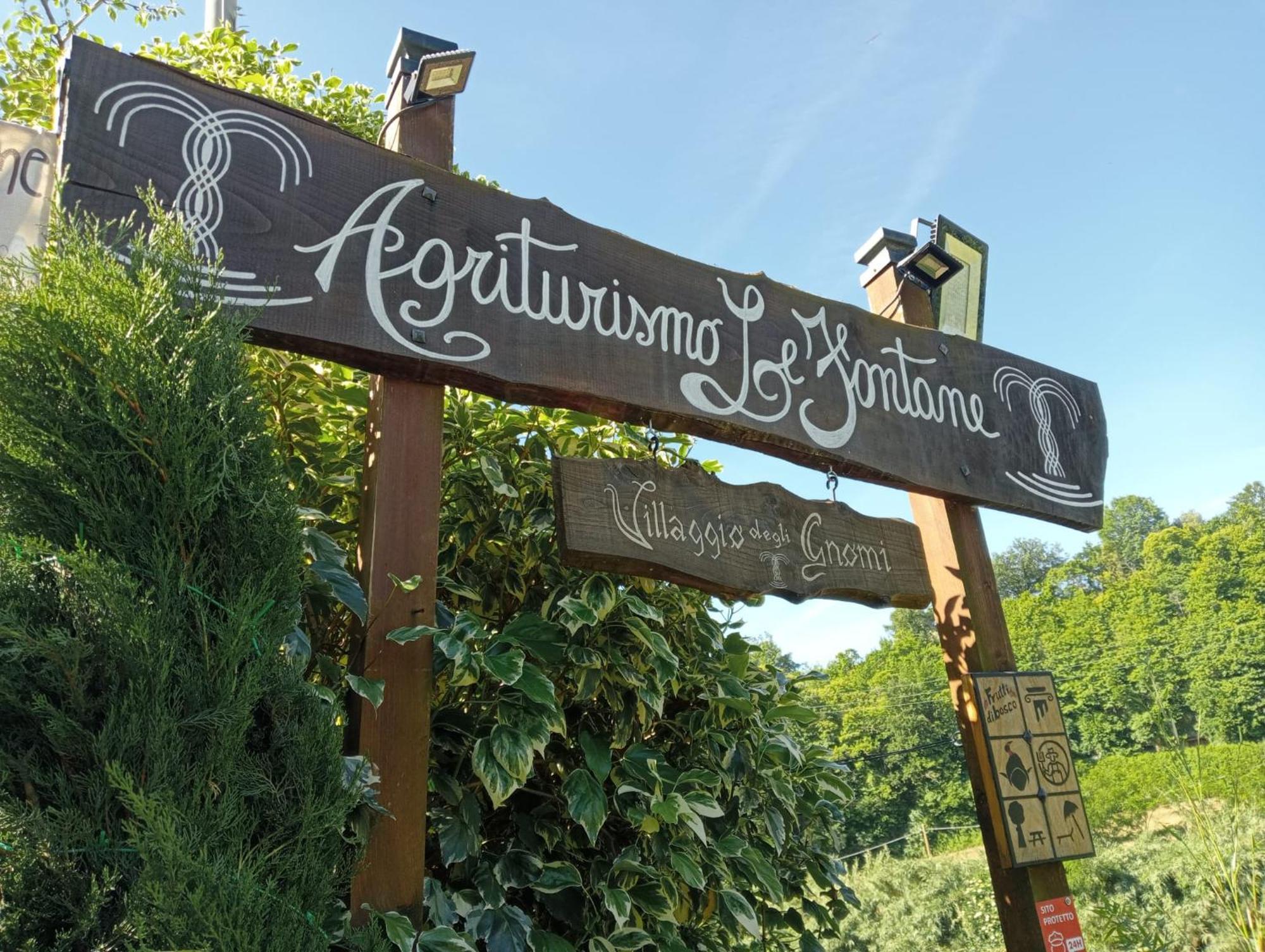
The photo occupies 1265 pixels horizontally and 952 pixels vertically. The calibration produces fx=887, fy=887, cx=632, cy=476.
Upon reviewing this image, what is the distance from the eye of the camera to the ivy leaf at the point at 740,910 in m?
2.13

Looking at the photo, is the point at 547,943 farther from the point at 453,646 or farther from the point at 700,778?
the point at 453,646

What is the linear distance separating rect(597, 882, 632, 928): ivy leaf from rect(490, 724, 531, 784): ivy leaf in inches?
16.8

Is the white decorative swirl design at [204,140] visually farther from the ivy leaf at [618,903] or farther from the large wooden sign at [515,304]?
the ivy leaf at [618,903]

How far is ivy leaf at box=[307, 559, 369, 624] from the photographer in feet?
5.37

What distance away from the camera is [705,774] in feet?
Result: 6.84

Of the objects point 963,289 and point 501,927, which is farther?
point 963,289

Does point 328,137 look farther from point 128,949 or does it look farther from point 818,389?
point 128,949

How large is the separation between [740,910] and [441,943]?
921 mm

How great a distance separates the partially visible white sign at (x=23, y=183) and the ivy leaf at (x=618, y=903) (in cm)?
182

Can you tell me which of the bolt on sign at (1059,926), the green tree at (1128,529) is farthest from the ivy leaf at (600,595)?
the green tree at (1128,529)

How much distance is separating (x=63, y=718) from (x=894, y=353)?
237 cm

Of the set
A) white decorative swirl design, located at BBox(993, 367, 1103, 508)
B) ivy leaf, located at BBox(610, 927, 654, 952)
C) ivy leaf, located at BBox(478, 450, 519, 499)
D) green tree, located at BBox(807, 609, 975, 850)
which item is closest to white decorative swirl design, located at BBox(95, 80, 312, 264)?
ivy leaf, located at BBox(478, 450, 519, 499)

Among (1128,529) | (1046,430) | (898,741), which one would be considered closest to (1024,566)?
(1128,529)

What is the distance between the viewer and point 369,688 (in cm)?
156
